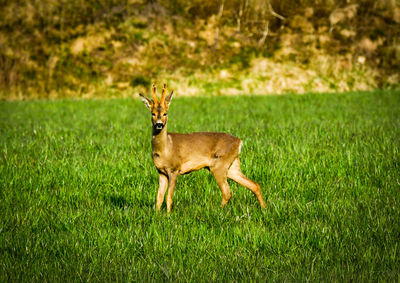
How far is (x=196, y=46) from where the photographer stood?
2781cm

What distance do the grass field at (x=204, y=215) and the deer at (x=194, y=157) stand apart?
0.30 metres

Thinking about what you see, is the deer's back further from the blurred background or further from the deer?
the blurred background

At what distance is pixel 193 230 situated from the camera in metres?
4.45

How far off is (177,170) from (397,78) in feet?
82.4

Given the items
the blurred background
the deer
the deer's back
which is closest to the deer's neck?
the deer

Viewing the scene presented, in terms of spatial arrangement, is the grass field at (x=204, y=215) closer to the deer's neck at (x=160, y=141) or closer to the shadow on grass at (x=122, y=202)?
the shadow on grass at (x=122, y=202)

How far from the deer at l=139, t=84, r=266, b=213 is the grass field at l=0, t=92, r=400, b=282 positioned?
30 centimetres

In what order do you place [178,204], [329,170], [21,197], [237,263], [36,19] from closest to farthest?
[237,263], [178,204], [21,197], [329,170], [36,19]

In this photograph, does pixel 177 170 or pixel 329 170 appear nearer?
pixel 177 170

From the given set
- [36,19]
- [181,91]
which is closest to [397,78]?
[181,91]

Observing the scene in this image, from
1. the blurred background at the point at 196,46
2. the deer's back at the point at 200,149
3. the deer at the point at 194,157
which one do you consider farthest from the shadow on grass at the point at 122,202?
the blurred background at the point at 196,46

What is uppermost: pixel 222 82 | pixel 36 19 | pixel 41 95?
pixel 36 19

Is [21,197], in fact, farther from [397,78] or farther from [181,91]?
[397,78]

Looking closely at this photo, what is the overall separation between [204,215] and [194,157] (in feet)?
2.08
